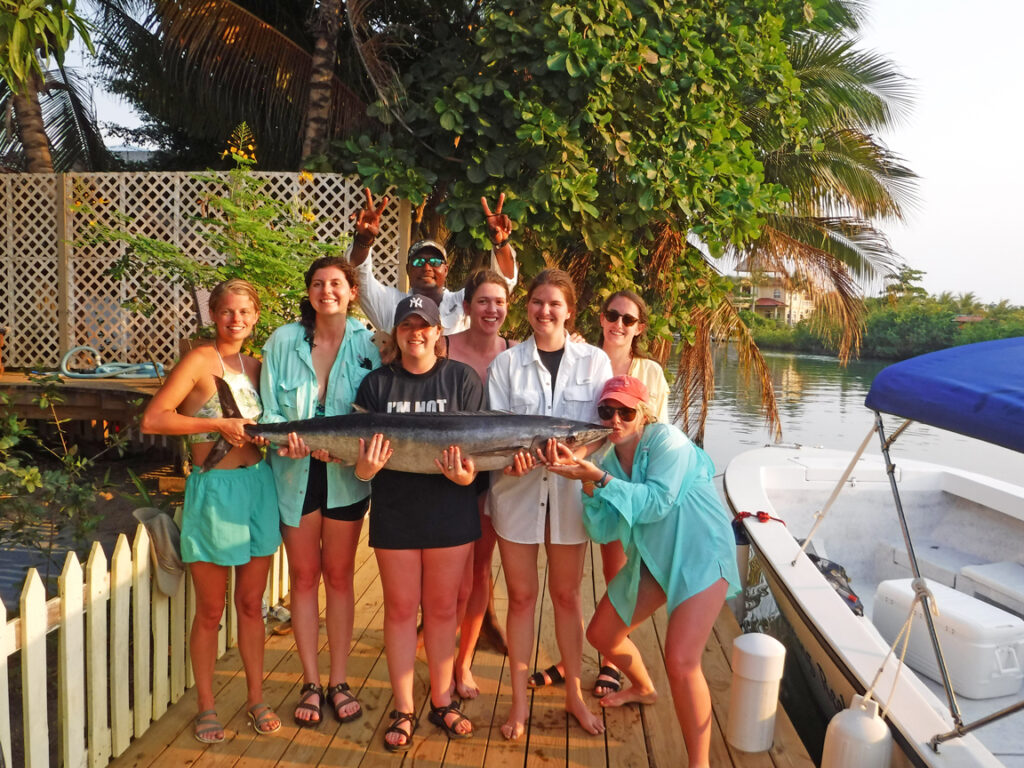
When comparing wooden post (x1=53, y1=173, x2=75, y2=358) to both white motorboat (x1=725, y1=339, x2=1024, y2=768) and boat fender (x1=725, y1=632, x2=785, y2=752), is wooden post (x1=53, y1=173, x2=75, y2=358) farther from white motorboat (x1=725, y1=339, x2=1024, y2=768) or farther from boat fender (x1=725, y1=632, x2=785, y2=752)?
boat fender (x1=725, y1=632, x2=785, y2=752)

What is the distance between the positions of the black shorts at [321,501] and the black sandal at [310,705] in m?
0.90

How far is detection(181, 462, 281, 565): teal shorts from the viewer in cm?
339

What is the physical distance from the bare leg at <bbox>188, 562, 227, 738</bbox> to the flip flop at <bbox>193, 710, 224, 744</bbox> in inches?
0.6

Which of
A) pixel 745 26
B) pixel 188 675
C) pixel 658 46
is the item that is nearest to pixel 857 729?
pixel 188 675

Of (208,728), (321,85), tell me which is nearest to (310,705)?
(208,728)

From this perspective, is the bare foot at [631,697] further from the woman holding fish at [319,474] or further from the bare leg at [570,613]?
the woman holding fish at [319,474]

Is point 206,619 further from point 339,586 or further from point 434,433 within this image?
point 434,433

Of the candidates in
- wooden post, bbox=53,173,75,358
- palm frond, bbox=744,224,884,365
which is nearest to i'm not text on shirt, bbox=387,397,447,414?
wooden post, bbox=53,173,75,358

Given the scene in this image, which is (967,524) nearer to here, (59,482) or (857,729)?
(857,729)

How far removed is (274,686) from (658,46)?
6.76 metres

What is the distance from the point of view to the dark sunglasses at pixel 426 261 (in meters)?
4.39

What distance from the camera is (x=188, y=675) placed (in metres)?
4.03

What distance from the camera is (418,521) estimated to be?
341 centimetres

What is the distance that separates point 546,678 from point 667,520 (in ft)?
4.64
